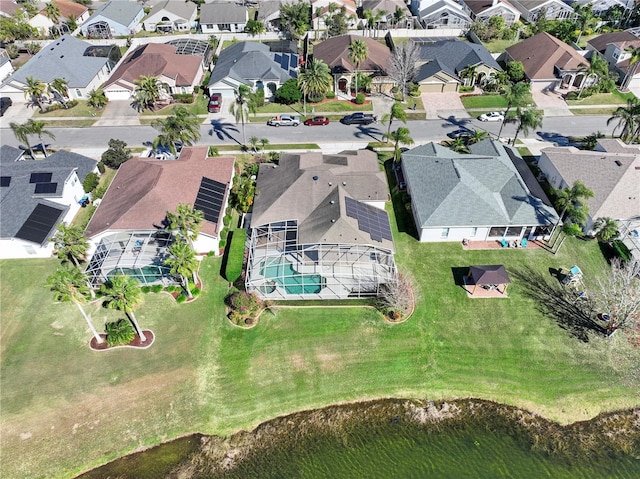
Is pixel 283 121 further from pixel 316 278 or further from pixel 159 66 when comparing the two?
pixel 316 278

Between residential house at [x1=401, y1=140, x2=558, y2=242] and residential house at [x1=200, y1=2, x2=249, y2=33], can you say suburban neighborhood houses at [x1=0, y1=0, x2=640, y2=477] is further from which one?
residential house at [x1=200, y1=2, x2=249, y2=33]

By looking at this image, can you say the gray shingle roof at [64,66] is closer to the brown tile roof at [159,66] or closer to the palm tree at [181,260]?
the brown tile roof at [159,66]

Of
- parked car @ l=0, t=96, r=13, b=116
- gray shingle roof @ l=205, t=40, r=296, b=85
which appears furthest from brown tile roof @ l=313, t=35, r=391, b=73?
parked car @ l=0, t=96, r=13, b=116

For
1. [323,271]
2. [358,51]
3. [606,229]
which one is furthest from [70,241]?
[606,229]

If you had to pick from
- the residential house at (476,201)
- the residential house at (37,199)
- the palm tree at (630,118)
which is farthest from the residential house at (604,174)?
the residential house at (37,199)

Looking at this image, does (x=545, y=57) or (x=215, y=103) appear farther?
(x=545, y=57)

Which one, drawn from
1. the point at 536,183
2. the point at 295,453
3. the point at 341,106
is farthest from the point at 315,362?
the point at 341,106

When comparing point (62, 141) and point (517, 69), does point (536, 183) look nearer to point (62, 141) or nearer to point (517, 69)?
point (517, 69)
